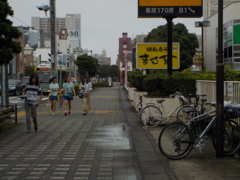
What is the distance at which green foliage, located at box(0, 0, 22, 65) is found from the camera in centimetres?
939

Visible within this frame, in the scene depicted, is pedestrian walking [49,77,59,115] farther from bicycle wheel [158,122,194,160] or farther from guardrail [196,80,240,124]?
bicycle wheel [158,122,194,160]

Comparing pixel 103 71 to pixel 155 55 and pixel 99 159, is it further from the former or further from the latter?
pixel 99 159

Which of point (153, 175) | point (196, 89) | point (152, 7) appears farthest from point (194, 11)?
point (153, 175)

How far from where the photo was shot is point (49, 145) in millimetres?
8203

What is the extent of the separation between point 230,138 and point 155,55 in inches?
323

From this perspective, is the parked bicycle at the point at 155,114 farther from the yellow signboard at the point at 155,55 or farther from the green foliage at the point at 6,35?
the green foliage at the point at 6,35

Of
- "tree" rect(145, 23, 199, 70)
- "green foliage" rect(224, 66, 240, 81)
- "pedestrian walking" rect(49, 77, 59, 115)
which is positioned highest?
"tree" rect(145, 23, 199, 70)

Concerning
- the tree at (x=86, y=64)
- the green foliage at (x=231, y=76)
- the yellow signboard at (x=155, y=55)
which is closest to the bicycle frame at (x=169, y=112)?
the green foliage at (x=231, y=76)

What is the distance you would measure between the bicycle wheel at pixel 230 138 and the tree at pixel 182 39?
4137 centimetres

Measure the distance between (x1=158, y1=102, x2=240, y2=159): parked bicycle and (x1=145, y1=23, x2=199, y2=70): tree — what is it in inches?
1634

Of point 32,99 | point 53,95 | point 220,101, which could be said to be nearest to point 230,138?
point 220,101

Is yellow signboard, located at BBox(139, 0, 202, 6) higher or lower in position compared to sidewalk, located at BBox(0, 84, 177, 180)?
higher

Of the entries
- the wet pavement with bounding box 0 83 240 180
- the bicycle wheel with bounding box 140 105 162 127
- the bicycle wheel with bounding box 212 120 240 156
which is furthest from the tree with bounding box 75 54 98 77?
the bicycle wheel with bounding box 212 120 240 156

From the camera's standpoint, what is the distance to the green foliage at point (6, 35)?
30.8ft
